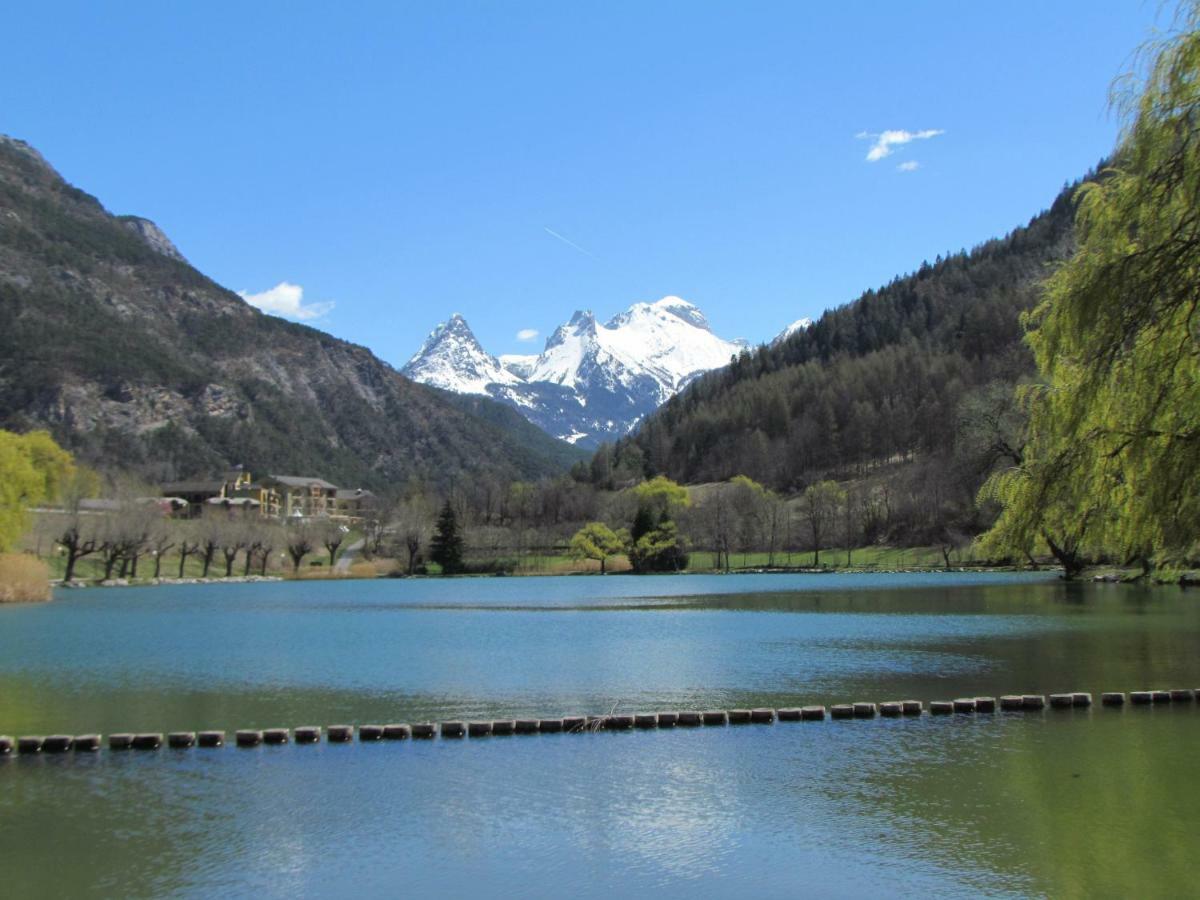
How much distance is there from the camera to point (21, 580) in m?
73.3

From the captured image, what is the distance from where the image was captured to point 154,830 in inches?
663

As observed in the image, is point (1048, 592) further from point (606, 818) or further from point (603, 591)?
point (606, 818)

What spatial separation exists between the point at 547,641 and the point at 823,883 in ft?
108

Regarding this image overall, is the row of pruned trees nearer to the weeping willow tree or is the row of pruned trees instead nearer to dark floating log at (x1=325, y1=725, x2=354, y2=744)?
dark floating log at (x1=325, y1=725, x2=354, y2=744)

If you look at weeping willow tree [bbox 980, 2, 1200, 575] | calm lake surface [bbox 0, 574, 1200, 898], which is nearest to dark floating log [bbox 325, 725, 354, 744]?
calm lake surface [bbox 0, 574, 1200, 898]

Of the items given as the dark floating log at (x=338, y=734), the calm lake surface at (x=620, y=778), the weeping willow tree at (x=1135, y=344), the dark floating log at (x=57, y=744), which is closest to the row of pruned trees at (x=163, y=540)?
the calm lake surface at (x=620, y=778)

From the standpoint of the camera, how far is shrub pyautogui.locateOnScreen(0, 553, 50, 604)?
239 feet

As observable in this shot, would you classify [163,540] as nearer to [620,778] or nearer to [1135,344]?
[620,778]

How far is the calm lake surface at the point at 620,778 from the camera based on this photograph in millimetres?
14352

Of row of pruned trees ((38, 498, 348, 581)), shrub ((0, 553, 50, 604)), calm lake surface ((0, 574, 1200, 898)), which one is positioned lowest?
calm lake surface ((0, 574, 1200, 898))

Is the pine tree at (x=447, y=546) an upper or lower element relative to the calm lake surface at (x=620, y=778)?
upper

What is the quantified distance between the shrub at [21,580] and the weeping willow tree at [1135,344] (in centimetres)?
7259

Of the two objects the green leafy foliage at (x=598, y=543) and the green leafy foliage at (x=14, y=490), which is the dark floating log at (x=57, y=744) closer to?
the green leafy foliage at (x=14, y=490)

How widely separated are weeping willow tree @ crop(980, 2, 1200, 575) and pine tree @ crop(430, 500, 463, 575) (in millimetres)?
123243
